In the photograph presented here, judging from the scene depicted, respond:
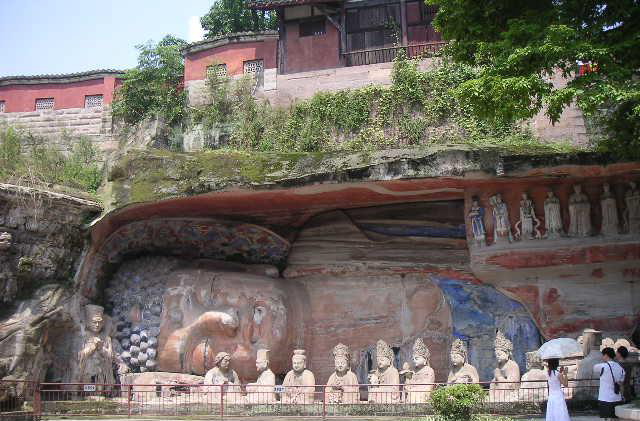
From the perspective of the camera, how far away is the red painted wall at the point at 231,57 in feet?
75.9

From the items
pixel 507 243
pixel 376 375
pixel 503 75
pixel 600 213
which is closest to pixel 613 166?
pixel 600 213

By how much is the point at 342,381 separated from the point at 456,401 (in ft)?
13.0

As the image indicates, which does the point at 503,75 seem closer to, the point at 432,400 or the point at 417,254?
the point at 432,400

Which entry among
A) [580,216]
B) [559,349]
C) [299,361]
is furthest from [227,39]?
[559,349]

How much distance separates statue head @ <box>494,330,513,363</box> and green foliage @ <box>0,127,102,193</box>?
24.6ft

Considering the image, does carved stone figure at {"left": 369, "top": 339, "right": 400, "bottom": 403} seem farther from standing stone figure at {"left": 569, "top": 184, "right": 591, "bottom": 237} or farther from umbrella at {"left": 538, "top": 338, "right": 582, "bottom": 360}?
standing stone figure at {"left": 569, "top": 184, "right": 591, "bottom": 237}

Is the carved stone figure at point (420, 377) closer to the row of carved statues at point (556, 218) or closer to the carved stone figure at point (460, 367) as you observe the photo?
the carved stone figure at point (460, 367)

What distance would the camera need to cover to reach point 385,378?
482 inches

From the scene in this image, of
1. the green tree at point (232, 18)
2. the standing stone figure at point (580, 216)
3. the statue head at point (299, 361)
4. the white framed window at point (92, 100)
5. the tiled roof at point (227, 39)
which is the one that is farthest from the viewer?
the green tree at point (232, 18)

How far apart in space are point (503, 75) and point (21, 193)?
7.55 metres

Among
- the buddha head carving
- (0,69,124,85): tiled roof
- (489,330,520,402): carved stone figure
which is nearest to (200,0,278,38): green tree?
(0,69,124,85): tiled roof

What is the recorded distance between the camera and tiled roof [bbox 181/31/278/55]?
23.3 meters

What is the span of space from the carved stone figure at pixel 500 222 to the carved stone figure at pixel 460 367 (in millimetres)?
1827

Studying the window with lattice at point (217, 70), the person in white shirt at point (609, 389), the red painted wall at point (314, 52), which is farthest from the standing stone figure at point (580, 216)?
the window with lattice at point (217, 70)
